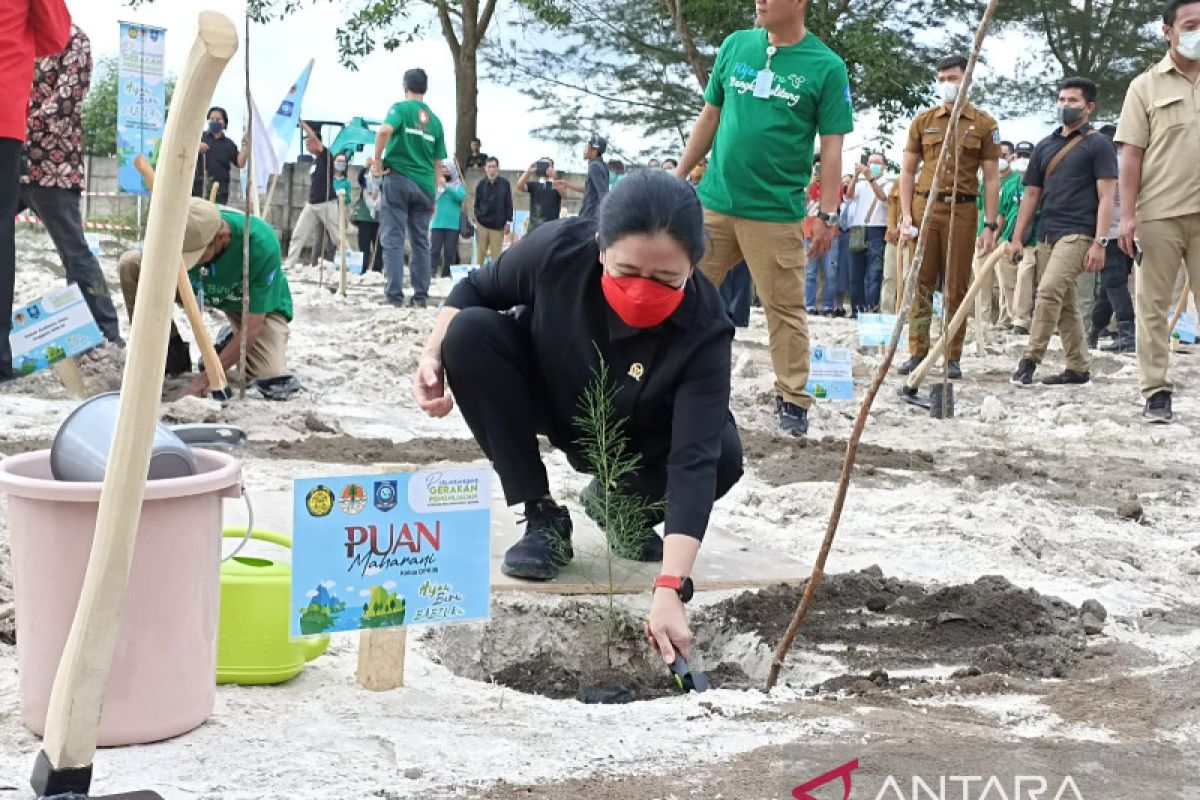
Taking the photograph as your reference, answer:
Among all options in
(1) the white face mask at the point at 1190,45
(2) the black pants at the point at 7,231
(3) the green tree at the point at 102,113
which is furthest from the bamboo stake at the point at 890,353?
(3) the green tree at the point at 102,113

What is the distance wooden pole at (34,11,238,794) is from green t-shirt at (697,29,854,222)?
150 inches

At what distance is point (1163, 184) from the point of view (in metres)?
6.17

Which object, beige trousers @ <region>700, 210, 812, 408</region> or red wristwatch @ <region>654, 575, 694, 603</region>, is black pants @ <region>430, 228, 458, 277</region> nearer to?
beige trousers @ <region>700, 210, 812, 408</region>

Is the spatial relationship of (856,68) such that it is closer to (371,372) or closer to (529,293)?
(371,372)

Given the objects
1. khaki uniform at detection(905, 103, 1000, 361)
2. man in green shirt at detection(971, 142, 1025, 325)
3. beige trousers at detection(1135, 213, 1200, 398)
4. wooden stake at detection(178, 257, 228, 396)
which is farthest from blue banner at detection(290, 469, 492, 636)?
man in green shirt at detection(971, 142, 1025, 325)

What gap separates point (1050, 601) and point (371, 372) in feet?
14.5

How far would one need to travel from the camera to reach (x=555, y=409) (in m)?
3.24

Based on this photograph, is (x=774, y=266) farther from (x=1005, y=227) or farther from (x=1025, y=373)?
(x=1005, y=227)

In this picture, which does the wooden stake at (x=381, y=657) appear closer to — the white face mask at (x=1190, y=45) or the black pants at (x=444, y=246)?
the white face mask at (x=1190, y=45)

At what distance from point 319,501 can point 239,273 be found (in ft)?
12.6

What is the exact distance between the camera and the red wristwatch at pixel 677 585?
238cm

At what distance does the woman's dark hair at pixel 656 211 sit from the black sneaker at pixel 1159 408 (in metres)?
4.68

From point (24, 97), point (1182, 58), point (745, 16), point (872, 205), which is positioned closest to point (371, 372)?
point (24, 97)

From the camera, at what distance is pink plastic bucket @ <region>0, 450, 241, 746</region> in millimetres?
1889
